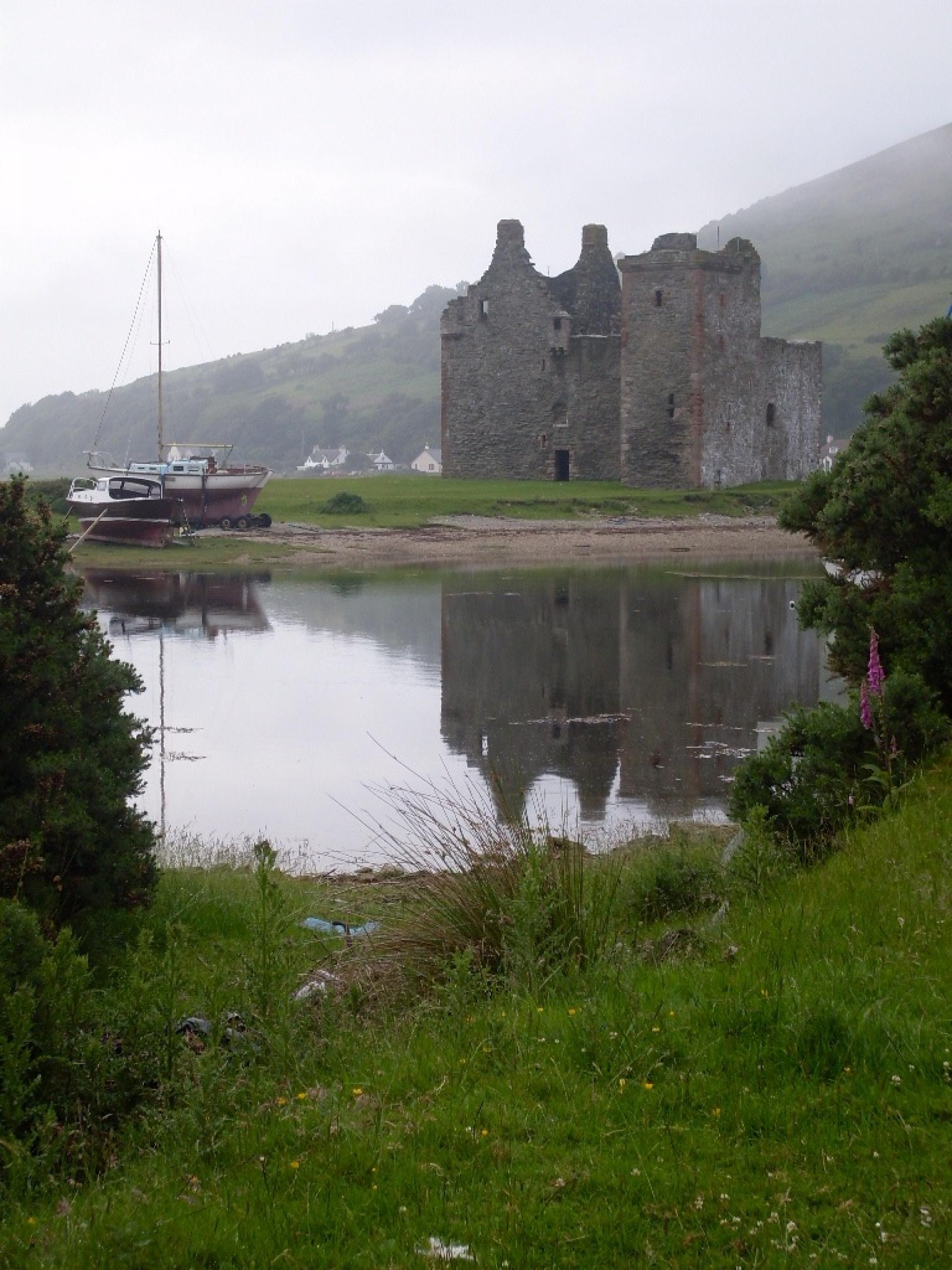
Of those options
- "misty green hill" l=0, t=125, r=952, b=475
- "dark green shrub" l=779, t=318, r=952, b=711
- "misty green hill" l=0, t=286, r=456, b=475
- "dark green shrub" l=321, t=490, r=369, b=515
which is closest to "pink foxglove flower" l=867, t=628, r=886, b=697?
"dark green shrub" l=779, t=318, r=952, b=711

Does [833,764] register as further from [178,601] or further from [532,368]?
[532,368]

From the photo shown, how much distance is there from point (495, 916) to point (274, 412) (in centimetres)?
14813

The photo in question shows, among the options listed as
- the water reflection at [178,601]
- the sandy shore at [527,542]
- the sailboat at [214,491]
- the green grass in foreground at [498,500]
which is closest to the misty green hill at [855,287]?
the green grass in foreground at [498,500]

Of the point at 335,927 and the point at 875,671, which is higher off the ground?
the point at 875,671

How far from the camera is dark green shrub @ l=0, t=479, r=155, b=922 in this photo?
20.4ft

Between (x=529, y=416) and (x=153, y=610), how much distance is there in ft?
94.7

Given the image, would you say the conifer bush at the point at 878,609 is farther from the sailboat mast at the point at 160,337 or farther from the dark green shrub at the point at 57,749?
the sailboat mast at the point at 160,337

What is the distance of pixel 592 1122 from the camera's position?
403 centimetres

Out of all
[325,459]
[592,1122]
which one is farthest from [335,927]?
[325,459]

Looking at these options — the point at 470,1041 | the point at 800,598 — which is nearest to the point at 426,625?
the point at 800,598

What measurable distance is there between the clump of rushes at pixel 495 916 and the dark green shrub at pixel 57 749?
49.3 inches

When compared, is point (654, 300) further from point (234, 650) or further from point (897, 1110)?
point (897, 1110)

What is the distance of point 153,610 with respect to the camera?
88.8 feet

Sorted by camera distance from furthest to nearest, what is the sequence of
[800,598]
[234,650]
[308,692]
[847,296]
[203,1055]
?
[847,296]
[234,650]
[308,692]
[800,598]
[203,1055]
